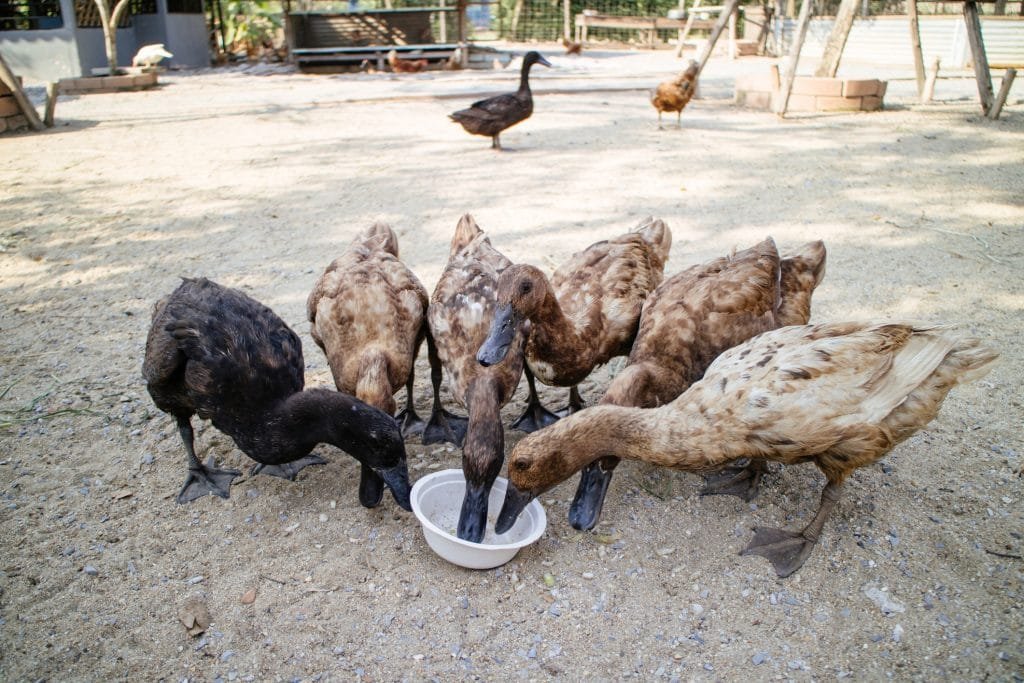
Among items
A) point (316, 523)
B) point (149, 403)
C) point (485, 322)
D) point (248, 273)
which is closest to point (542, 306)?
point (485, 322)

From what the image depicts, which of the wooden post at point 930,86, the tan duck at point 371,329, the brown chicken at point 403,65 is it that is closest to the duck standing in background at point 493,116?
the tan duck at point 371,329

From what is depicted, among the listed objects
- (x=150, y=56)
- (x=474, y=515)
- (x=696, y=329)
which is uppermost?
(x=150, y=56)

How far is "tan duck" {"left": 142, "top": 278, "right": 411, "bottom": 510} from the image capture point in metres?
3.36

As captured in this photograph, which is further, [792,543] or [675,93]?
[675,93]

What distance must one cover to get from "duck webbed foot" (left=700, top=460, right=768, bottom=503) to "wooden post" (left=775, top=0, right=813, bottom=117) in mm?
10661

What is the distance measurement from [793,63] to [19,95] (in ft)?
45.9

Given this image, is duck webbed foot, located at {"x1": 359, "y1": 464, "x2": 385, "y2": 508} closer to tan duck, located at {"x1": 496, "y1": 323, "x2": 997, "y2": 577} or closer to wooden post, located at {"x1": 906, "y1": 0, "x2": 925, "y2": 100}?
tan duck, located at {"x1": 496, "y1": 323, "x2": 997, "y2": 577}

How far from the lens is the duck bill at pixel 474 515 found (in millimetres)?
3209

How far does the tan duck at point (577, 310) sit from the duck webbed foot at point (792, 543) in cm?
139

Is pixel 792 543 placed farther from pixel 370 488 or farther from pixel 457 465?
pixel 370 488

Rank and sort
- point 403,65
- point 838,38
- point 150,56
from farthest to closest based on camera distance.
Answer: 1. point 403,65
2. point 150,56
3. point 838,38

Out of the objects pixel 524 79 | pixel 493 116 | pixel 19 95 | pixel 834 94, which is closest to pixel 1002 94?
pixel 834 94

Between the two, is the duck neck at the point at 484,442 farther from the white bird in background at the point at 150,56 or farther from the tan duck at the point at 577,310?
the white bird in background at the point at 150,56

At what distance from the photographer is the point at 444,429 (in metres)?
4.45
